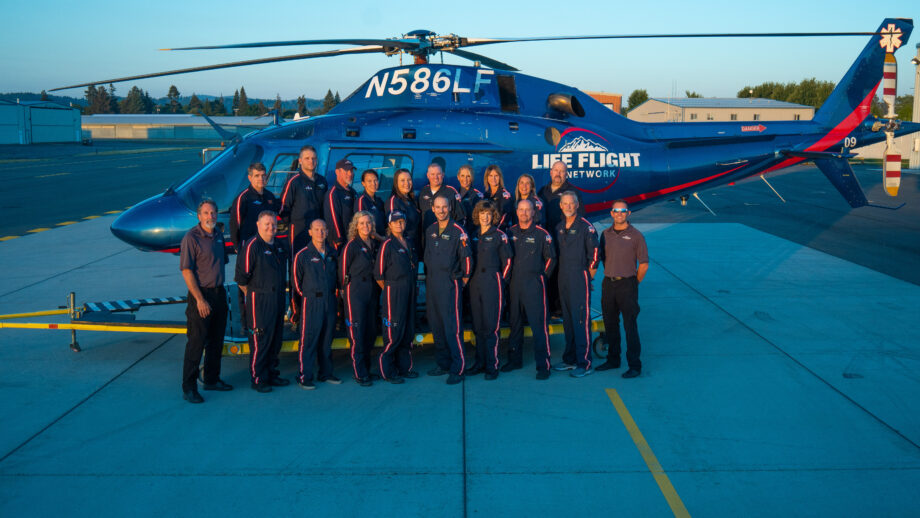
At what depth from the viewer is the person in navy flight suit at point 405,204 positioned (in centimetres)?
707

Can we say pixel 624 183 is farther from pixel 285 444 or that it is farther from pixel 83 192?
pixel 83 192

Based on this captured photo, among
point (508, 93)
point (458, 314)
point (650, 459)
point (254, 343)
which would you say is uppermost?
point (508, 93)

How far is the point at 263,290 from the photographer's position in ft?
20.6

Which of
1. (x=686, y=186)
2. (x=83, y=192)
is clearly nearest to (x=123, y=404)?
(x=686, y=186)

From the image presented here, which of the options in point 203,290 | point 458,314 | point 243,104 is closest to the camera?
point 203,290

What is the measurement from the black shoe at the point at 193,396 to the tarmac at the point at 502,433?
0.11m

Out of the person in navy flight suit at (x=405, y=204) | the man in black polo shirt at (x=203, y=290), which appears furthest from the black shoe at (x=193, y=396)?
the person in navy flight suit at (x=405, y=204)

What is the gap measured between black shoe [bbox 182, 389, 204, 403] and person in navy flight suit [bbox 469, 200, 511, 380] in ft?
8.86

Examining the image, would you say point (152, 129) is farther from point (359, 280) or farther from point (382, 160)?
point (359, 280)

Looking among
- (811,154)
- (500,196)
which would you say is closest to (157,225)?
(500,196)

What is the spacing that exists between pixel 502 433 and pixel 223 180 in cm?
465

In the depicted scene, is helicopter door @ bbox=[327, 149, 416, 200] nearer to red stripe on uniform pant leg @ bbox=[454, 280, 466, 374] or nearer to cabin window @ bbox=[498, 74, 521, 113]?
cabin window @ bbox=[498, 74, 521, 113]

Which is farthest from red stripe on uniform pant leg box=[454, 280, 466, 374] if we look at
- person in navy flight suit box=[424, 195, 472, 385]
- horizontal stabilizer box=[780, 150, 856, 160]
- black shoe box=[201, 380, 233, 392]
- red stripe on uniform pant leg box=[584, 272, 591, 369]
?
horizontal stabilizer box=[780, 150, 856, 160]

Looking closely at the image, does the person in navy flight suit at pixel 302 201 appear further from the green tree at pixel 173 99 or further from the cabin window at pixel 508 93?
the green tree at pixel 173 99
